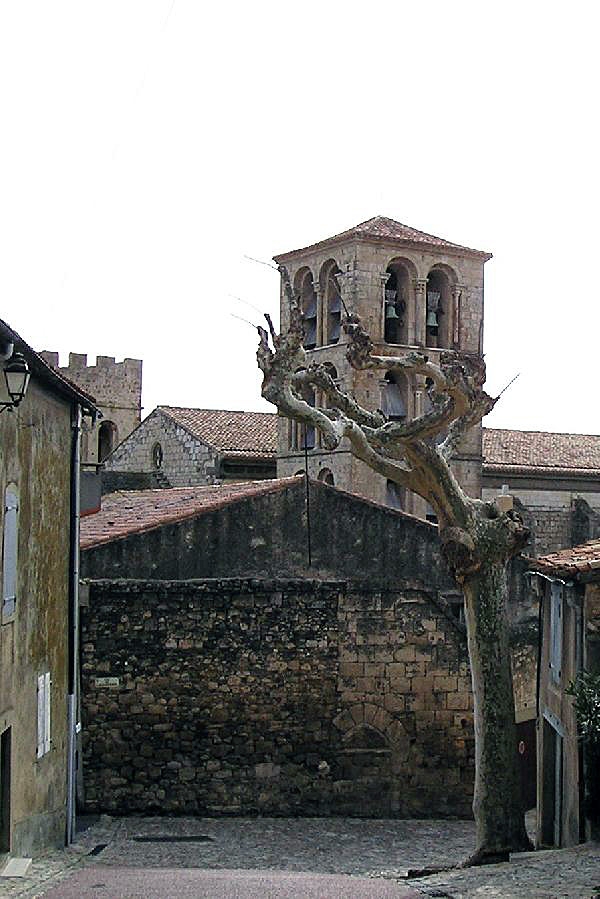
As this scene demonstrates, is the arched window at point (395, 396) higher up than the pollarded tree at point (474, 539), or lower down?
higher up

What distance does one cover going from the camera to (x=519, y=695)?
70.5 ft

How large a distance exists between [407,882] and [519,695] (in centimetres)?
934

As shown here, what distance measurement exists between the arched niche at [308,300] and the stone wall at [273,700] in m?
20.5

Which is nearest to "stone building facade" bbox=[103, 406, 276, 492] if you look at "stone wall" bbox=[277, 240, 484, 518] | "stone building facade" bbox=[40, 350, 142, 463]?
"stone wall" bbox=[277, 240, 484, 518]

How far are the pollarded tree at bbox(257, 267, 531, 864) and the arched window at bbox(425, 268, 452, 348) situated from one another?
77.4ft

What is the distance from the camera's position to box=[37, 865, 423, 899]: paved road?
1038 centimetres

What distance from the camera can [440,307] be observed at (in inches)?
1564

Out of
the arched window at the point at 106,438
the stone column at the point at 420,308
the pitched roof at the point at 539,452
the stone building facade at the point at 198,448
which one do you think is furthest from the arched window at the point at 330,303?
the arched window at the point at 106,438

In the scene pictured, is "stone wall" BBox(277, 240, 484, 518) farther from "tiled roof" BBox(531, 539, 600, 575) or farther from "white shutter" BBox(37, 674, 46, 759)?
"white shutter" BBox(37, 674, 46, 759)

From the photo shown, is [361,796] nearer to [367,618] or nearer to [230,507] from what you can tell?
[367,618]

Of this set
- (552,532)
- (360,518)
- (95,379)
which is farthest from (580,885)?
(95,379)

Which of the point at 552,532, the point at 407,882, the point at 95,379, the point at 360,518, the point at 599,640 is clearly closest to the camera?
the point at 407,882

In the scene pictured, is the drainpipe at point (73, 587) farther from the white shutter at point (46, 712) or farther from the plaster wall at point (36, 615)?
the white shutter at point (46, 712)

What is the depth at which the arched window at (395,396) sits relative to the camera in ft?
127
